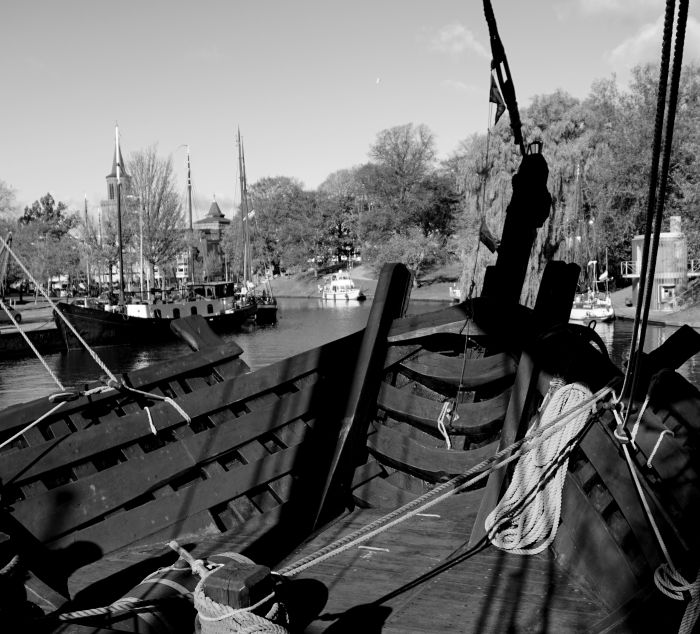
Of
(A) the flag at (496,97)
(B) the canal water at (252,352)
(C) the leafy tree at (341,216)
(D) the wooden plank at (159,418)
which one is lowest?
(B) the canal water at (252,352)

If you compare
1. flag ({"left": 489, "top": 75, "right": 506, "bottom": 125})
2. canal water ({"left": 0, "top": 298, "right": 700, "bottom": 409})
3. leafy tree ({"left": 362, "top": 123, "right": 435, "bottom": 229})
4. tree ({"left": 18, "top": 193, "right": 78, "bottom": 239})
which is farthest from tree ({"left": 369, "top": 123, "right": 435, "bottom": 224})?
flag ({"left": 489, "top": 75, "right": 506, "bottom": 125})

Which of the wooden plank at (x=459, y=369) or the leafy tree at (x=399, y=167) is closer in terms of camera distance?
the wooden plank at (x=459, y=369)

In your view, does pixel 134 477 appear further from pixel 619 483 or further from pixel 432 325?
pixel 619 483

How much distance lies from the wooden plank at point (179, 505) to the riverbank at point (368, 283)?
60.4m

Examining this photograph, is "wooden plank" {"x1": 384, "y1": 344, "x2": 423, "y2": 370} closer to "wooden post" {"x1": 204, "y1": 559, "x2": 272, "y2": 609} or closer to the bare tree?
"wooden post" {"x1": 204, "y1": 559, "x2": 272, "y2": 609}

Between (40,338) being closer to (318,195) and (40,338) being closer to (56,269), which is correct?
(56,269)

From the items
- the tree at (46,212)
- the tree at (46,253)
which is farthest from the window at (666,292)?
the tree at (46,212)

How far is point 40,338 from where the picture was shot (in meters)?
39.1

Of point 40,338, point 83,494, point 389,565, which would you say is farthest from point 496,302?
point 40,338

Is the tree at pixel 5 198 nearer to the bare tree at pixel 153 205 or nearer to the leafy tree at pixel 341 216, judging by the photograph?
the bare tree at pixel 153 205

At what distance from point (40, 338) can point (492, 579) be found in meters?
38.5

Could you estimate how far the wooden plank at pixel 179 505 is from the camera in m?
5.01

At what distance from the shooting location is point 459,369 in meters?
5.89

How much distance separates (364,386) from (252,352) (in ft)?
110
